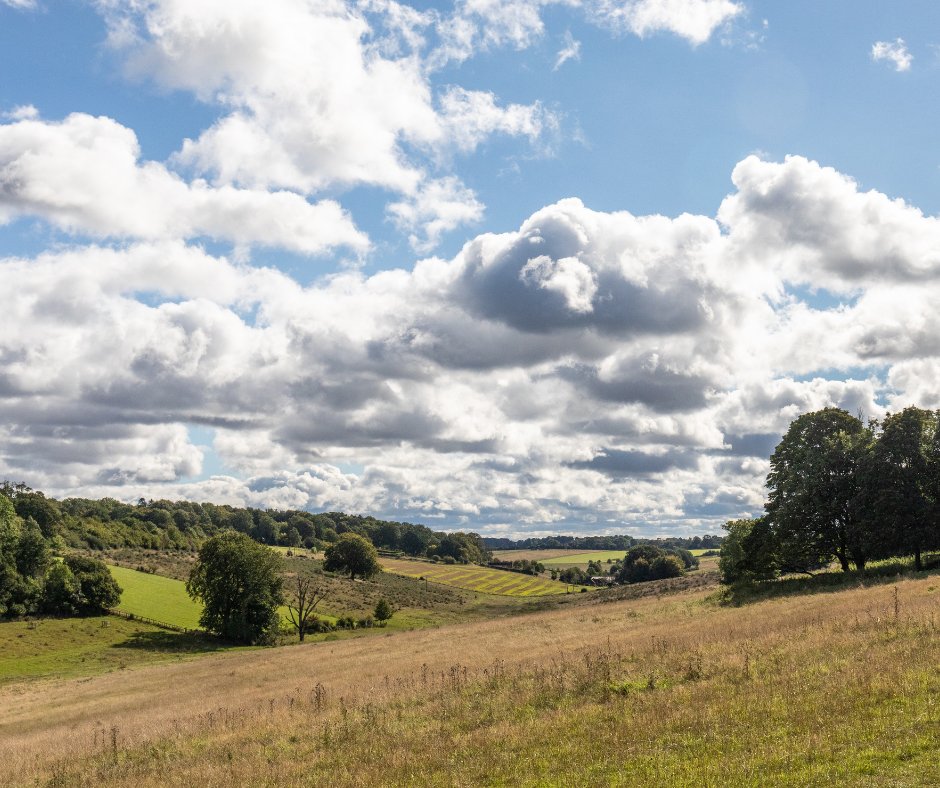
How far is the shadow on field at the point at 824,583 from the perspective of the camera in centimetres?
3916

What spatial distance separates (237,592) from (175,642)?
28.9ft

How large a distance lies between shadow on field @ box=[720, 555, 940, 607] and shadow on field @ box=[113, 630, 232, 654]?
184 ft

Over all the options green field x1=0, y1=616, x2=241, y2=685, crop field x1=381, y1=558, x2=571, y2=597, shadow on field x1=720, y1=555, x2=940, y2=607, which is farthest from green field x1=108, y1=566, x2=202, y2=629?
shadow on field x1=720, y1=555, x2=940, y2=607

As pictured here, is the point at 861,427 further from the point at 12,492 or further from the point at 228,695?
the point at 12,492

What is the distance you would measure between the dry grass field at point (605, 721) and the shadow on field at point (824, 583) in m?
9.22

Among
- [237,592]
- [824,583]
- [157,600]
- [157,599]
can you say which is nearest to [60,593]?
[157,600]

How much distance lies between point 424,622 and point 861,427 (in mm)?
65845

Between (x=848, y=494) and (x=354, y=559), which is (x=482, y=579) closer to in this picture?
(x=354, y=559)

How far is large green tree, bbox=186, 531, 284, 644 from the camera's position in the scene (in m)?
82.4

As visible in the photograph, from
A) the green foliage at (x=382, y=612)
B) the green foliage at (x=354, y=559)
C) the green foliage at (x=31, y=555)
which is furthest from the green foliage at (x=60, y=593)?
the green foliage at (x=354, y=559)

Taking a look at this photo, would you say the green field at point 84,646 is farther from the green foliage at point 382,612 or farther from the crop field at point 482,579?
the crop field at point 482,579

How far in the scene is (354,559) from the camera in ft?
495

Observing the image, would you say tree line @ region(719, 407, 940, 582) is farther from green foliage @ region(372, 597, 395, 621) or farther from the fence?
the fence

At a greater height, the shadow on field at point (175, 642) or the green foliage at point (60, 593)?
the green foliage at point (60, 593)
